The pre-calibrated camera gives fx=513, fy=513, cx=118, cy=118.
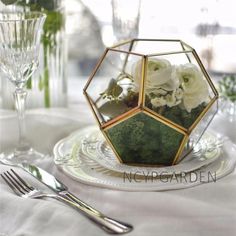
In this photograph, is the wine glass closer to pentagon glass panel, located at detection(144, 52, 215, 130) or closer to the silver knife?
the silver knife

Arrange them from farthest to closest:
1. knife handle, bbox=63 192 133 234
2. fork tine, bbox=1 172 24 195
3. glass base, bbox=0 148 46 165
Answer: glass base, bbox=0 148 46 165, fork tine, bbox=1 172 24 195, knife handle, bbox=63 192 133 234

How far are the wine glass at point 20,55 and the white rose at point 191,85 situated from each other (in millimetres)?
214

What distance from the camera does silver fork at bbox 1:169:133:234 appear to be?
496 mm

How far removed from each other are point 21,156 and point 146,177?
0.69ft

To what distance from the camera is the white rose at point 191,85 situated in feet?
2.03

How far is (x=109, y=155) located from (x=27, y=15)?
25 centimetres

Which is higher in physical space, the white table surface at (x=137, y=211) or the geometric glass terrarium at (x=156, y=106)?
the geometric glass terrarium at (x=156, y=106)

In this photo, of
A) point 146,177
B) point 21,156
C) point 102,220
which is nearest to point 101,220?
point 102,220

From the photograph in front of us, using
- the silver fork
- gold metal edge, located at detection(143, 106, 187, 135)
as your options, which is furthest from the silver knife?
gold metal edge, located at detection(143, 106, 187, 135)

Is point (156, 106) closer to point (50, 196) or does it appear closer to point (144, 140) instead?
point (144, 140)

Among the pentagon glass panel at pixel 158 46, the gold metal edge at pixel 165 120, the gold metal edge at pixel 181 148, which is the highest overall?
the pentagon glass panel at pixel 158 46

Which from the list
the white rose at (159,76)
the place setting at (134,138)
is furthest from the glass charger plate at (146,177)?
the white rose at (159,76)

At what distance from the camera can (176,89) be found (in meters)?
0.61

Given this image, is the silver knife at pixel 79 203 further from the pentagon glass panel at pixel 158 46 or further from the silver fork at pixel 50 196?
the pentagon glass panel at pixel 158 46
